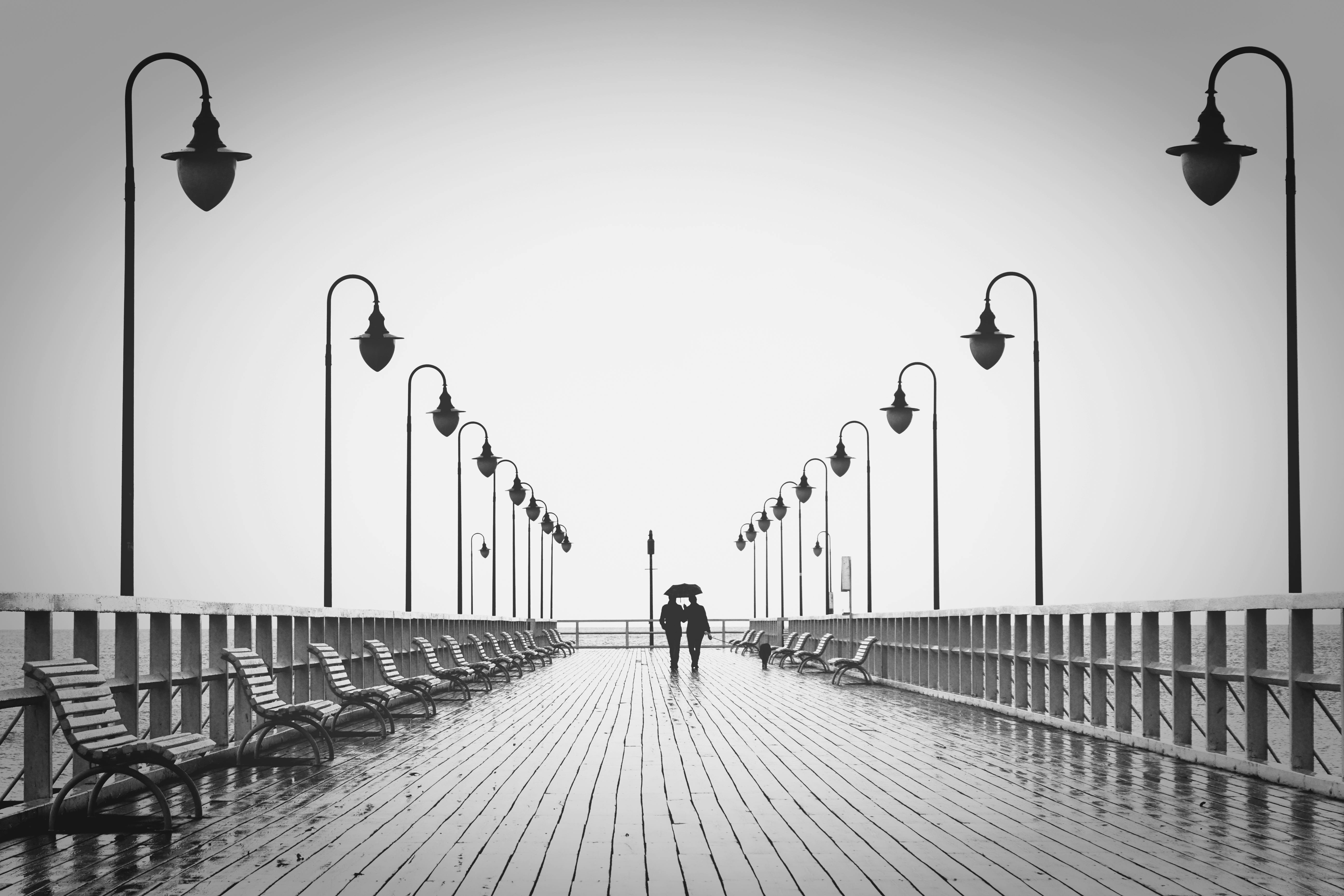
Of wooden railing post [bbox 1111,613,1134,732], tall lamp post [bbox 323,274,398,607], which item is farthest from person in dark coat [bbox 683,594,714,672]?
wooden railing post [bbox 1111,613,1134,732]

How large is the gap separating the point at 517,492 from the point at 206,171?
31185 mm

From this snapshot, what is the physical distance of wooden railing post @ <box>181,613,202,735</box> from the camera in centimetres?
1050

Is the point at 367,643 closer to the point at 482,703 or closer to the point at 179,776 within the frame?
the point at 482,703

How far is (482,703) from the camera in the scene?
2005cm

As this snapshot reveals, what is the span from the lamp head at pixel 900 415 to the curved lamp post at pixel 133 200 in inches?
549

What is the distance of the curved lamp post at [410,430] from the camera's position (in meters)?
24.1

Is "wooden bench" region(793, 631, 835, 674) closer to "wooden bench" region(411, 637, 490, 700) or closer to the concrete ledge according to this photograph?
"wooden bench" region(411, 637, 490, 700)

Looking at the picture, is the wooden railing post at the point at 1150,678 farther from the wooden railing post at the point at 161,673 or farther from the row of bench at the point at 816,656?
the row of bench at the point at 816,656

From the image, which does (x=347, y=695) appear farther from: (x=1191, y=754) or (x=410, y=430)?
(x=410, y=430)

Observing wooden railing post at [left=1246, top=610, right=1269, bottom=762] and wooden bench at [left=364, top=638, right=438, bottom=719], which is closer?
wooden railing post at [left=1246, top=610, right=1269, bottom=762]

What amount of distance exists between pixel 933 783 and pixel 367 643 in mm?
7040

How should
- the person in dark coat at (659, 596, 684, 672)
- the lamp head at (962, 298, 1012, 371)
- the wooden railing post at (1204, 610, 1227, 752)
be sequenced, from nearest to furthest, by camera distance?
the wooden railing post at (1204, 610, 1227, 752) < the lamp head at (962, 298, 1012, 371) < the person in dark coat at (659, 596, 684, 672)

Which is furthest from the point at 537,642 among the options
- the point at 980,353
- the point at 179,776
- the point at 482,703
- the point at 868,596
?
the point at 179,776

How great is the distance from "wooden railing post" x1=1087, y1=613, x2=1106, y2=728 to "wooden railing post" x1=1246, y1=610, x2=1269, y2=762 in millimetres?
3550
